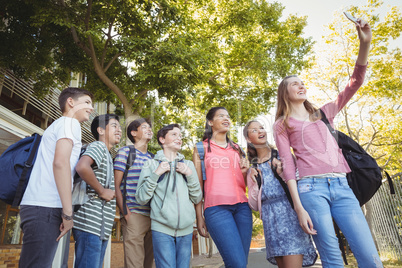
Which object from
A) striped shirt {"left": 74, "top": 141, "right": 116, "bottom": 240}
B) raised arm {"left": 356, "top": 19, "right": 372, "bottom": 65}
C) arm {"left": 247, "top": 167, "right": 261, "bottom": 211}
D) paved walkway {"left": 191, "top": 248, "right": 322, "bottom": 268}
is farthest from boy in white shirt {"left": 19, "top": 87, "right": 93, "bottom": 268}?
paved walkway {"left": 191, "top": 248, "right": 322, "bottom": 268}

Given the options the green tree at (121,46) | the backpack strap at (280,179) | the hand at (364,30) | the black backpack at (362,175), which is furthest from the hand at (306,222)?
the green tree at (121,46)

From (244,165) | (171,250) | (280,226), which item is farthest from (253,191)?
(171,250)

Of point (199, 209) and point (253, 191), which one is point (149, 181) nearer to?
point (199, 209)

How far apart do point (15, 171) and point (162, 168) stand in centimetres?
126

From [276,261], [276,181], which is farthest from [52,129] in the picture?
[276,261]

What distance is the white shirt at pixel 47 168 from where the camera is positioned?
215 centimetres

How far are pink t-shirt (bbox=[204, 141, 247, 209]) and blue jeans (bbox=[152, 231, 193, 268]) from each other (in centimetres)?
42

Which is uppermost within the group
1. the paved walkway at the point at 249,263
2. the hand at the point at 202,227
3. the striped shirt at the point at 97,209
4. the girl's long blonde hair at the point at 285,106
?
the girl's long blonde hair at the point at 285,106

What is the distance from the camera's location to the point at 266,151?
340 cm

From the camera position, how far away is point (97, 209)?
2844 millimetres

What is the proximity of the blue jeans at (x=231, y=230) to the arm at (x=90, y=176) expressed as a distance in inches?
38.4

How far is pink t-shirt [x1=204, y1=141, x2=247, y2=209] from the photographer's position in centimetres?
300

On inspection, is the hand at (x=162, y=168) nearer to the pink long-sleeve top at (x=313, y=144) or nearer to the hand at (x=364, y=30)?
the pink long-sleeve top at (x=313, y=144)

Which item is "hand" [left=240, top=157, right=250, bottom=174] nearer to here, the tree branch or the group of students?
the group of students
